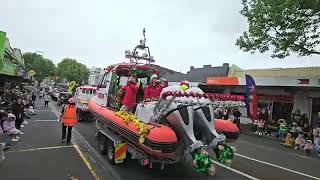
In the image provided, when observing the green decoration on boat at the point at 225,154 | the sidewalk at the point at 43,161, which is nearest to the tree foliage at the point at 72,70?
the sidewalk at the point at 43,161

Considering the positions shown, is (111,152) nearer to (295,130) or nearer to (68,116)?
(68,116)

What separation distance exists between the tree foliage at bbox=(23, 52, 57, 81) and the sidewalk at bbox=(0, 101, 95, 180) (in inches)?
3614

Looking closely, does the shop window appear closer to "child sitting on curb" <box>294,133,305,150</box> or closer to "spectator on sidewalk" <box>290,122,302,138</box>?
"spectator on sidewalk" <box>290,122,302,138</box>

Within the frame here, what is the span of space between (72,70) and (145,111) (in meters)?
105

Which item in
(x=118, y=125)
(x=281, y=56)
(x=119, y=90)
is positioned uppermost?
(x=281, y=56)

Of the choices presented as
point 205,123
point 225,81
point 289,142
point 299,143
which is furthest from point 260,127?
point 205,123

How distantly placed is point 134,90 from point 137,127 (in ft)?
9.52

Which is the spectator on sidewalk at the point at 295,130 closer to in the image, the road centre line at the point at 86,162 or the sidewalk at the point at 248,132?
the sidewalk at the point at 248,132

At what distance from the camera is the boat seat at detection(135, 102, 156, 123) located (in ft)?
33.0

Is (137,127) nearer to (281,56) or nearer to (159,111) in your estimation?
(159,111)

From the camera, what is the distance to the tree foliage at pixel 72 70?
105688mm

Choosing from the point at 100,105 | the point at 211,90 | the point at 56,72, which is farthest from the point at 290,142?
the point at 56,72

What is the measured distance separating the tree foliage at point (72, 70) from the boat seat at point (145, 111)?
92063mm

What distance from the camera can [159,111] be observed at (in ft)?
31.7
